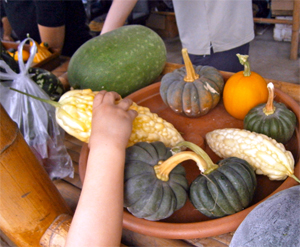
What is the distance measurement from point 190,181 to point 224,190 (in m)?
0.14

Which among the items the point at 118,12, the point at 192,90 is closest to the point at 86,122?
the point at 192,90

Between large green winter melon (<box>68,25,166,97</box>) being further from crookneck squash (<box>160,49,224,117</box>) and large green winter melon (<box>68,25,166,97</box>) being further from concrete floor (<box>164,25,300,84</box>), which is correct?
concrete floor (<box>164,25,300,84</box>)

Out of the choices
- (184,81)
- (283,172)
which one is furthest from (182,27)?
(283,172)

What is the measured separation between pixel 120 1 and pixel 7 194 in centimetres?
103

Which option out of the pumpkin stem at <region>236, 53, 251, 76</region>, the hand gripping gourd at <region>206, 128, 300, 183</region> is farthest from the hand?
the pumpkin stem at <region>236, 53, 251, 76</region>

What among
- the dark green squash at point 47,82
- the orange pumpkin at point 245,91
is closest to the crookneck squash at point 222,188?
the orange pumpkin at point 245,91

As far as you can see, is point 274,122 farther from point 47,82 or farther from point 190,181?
point 47,82

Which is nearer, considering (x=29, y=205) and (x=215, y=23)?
(x=29, y=205)

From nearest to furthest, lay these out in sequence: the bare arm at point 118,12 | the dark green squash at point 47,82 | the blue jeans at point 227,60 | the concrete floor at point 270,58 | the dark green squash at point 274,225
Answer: the dark green squash at point 274,225 < the dark green squash at point 47,82 < the bare arm at point 118,12 < the blue jeans at point 227,60 < the concrete floor at point 270,58

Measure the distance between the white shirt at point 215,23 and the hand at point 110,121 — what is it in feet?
2.74

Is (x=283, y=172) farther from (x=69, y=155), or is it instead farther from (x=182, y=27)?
(x=182, y=27)

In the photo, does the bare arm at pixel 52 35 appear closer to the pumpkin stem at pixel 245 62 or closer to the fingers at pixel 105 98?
the fingers at pixel 105 98

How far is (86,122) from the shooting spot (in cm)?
69

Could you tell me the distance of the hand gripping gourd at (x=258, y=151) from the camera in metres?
0.59
